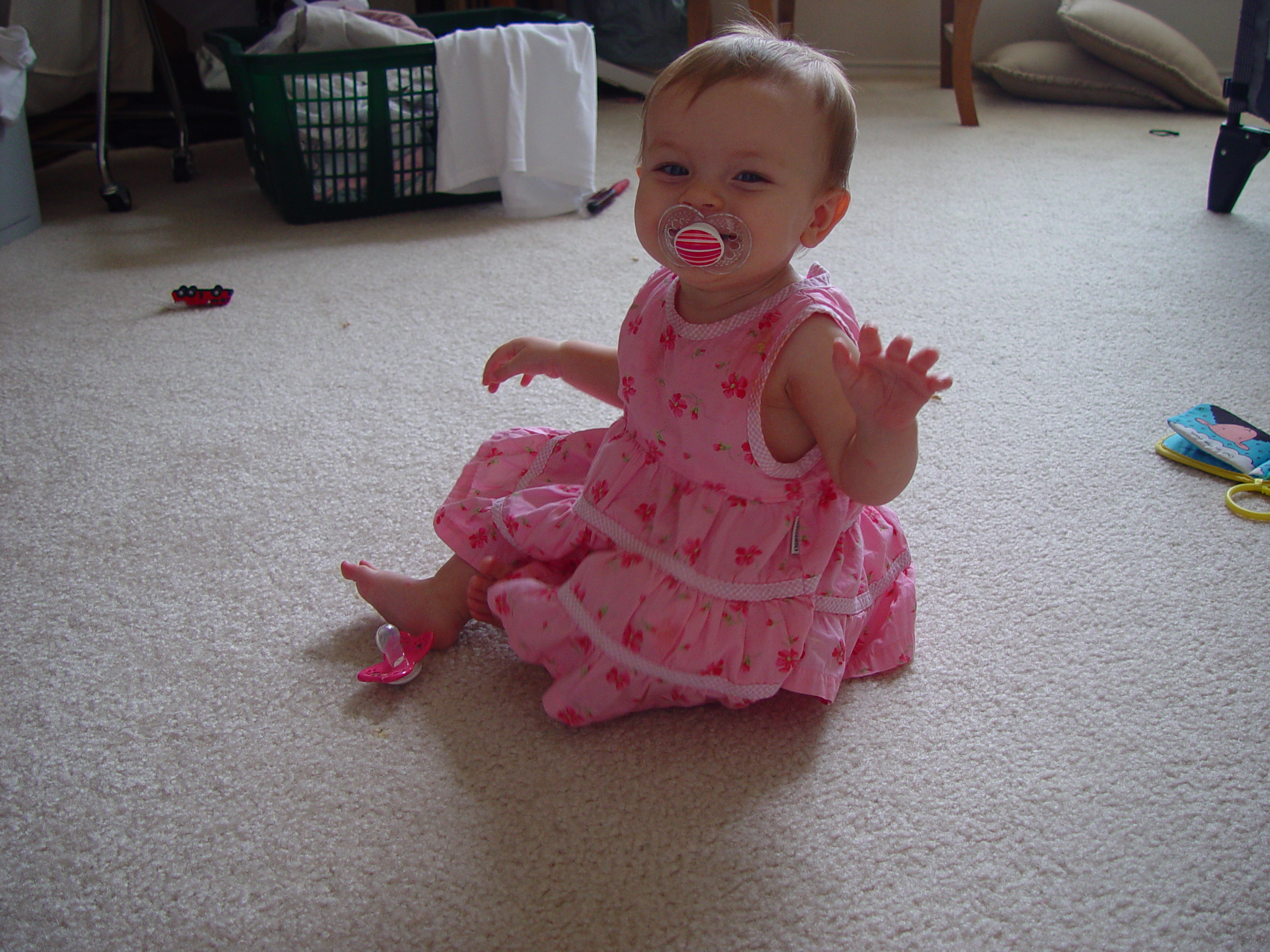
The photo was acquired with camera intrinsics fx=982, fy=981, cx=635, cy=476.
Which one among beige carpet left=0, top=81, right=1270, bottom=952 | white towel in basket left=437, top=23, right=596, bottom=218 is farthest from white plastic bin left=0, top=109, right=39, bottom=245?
white towel in basket left=437, top=23, right=596, bottom=218

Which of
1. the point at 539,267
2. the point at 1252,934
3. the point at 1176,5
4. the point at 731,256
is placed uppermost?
the point at 1176,5

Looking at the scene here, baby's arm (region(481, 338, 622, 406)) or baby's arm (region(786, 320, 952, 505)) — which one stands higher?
baby's arm (region(786, 320, 952, 505))

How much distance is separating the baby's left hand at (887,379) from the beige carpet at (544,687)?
0.80 ft

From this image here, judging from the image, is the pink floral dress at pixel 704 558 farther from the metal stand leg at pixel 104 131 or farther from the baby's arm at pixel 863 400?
the metal stand leg at pixel 104 131

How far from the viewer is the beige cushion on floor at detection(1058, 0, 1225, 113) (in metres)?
2.30

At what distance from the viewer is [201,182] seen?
1851 mm

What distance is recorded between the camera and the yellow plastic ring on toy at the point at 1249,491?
890mm

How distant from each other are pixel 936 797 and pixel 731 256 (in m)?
0.37

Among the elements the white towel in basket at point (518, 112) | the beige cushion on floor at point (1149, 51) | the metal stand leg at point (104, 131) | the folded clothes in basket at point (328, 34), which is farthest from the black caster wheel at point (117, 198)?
the beige cushion on floor at point (1149, 51)

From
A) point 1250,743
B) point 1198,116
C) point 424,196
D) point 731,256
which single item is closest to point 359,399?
point 731,256

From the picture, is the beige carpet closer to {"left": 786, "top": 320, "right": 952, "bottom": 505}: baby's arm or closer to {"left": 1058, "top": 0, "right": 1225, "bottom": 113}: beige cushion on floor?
{"left": 786, "top": 320, "right": 952, "bottom": 505}: baby's arm

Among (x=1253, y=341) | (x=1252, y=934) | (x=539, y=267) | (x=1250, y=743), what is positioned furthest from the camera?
(x=539, y=267)

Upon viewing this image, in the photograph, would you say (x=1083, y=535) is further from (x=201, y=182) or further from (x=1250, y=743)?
(x=201, y=182)

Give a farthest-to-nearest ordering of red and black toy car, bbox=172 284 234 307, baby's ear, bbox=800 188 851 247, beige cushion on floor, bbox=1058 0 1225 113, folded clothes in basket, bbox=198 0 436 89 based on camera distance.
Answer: beige cushion on floor, bbox=1058 0 1225 113 < folded clothes in basket, bbox=198 0 436 89 < red and black toy car, bbox=172 284 234 307 < baby's ear, bbox=800 188 851 247
